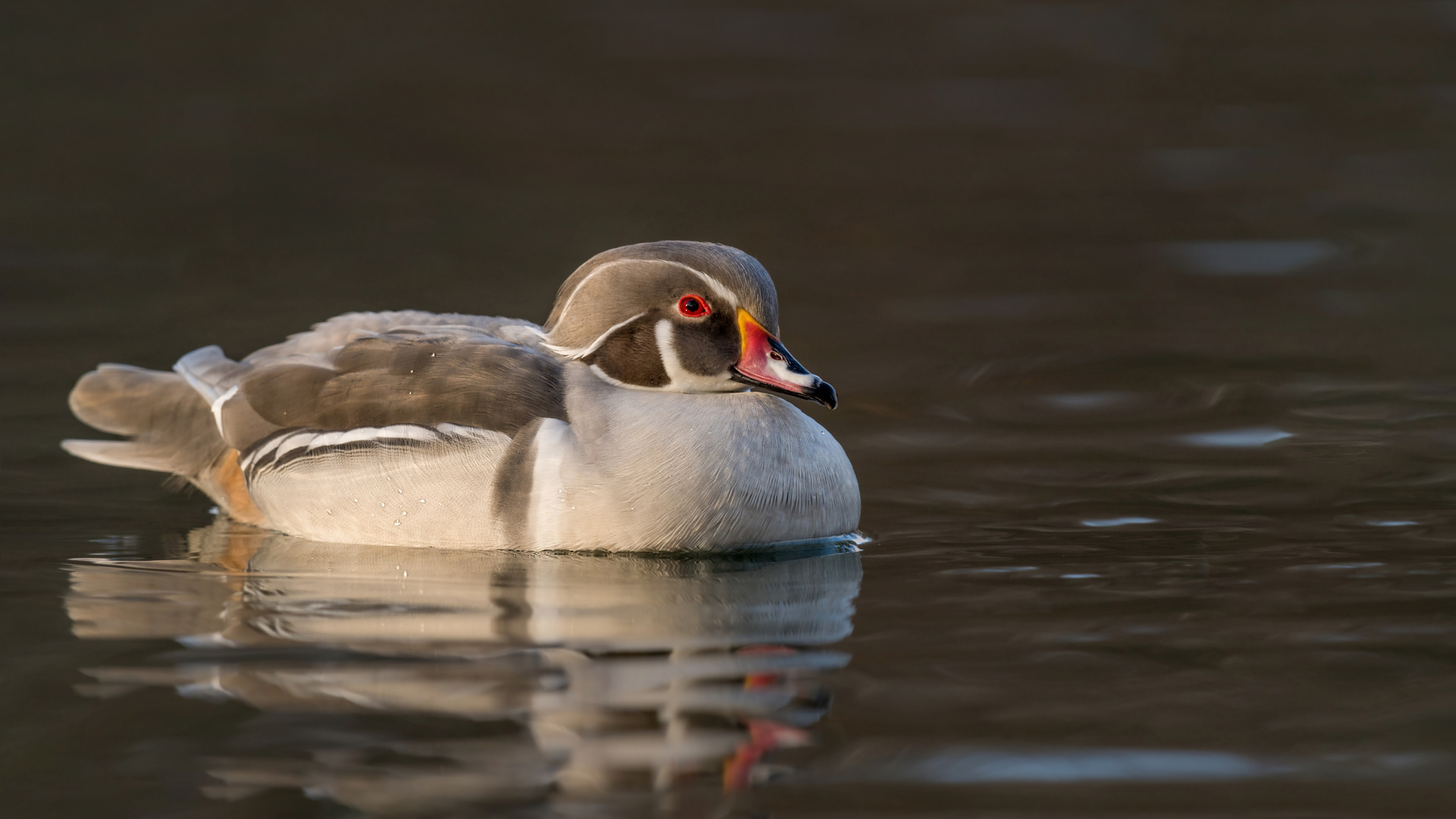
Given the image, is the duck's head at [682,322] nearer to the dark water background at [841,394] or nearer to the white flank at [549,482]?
the white flank at [549,482]

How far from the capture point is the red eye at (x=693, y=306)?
26.6 ft

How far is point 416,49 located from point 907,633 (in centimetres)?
1716

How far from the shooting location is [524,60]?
2222 centimetres

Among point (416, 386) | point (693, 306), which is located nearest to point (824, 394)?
point (693, 306)

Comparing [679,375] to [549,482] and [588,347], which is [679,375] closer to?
[588,347]

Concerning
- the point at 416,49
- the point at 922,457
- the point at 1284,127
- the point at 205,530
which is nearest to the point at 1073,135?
the point at 1284,127

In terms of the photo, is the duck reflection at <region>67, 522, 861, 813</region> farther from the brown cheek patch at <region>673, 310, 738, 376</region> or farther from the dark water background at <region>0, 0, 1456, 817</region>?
the brown cheek patch at <region>673, 310, 738, 376</region>

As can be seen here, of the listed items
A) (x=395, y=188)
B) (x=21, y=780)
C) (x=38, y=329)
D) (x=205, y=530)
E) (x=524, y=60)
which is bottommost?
(x=21, y=780)

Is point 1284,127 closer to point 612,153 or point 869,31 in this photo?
point 869,31

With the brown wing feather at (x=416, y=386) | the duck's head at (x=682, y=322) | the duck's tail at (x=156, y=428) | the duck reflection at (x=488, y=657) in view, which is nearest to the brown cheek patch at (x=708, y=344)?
the duck's head at (x=682, y=322)

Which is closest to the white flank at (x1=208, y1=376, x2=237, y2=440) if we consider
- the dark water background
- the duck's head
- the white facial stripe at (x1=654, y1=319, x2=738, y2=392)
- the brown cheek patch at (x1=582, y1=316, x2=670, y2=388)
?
the dark water background

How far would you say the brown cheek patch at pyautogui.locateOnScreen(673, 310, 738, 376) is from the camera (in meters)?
8.11

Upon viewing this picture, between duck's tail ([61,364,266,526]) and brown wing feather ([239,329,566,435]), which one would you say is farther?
duck's tail ([61,364,266,526])

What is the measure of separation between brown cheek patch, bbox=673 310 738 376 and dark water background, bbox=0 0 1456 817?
37.4 inches
